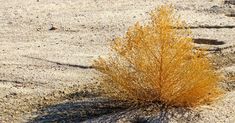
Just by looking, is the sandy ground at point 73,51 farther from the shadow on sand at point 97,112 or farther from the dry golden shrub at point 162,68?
the dry golden shrub at point 162,68

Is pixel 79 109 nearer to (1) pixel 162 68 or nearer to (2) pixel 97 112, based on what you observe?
(2) pixel 97 112

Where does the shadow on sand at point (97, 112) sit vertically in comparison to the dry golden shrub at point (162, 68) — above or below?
below

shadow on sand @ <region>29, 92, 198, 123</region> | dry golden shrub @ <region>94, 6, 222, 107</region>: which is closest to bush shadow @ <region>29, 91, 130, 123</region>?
shadow on sand @ <region>29, 92, 198, 123</region>

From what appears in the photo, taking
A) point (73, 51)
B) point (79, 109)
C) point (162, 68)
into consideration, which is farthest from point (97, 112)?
point (73, 51)

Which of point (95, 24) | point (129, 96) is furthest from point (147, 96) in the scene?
point (95, 24)

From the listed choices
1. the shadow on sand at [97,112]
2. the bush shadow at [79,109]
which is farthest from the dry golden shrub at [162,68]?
the bush shadow at [79,109]

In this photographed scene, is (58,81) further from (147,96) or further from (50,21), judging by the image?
(50,21)

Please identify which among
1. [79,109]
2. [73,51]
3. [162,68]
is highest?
[162,68]
